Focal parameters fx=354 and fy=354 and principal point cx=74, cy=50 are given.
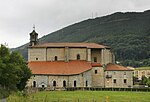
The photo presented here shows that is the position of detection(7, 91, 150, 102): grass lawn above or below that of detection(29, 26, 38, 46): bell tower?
below

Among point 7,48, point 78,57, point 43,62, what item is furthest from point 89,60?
point 7,48

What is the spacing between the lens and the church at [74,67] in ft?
277

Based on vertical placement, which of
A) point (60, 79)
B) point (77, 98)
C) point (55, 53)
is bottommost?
point (77, 98)

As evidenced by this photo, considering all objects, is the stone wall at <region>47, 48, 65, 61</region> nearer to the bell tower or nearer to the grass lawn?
the bell tower

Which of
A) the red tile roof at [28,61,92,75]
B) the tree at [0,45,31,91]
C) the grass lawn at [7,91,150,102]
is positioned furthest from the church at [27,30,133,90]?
the tree at [0,45,31,91]

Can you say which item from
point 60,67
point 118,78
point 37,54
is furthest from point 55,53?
point 118,78

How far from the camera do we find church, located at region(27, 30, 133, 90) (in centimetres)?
8431

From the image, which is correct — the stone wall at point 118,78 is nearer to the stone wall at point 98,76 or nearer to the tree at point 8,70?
the stone wall at point 98,76

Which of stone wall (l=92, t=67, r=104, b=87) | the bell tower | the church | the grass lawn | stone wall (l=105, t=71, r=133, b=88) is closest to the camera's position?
the grass lawn

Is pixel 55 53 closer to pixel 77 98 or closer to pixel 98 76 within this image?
pixel 98 76

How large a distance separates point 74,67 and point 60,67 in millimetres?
3423

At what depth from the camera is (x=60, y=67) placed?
284ft

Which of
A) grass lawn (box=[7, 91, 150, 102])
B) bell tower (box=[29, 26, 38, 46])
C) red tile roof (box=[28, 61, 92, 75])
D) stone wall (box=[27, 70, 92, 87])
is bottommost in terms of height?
grass lawn (box=[7, 91, 150, 102])

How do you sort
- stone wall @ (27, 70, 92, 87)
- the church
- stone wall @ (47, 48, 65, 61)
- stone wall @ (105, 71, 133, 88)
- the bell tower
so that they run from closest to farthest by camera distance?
1. stone wall @ (27, 70, 92, 87)
2. the church
3. stone wall @ (105, 71, 133, 88)
4. stone wall @ (47, 48, 65, 61)
5. the bell tower
